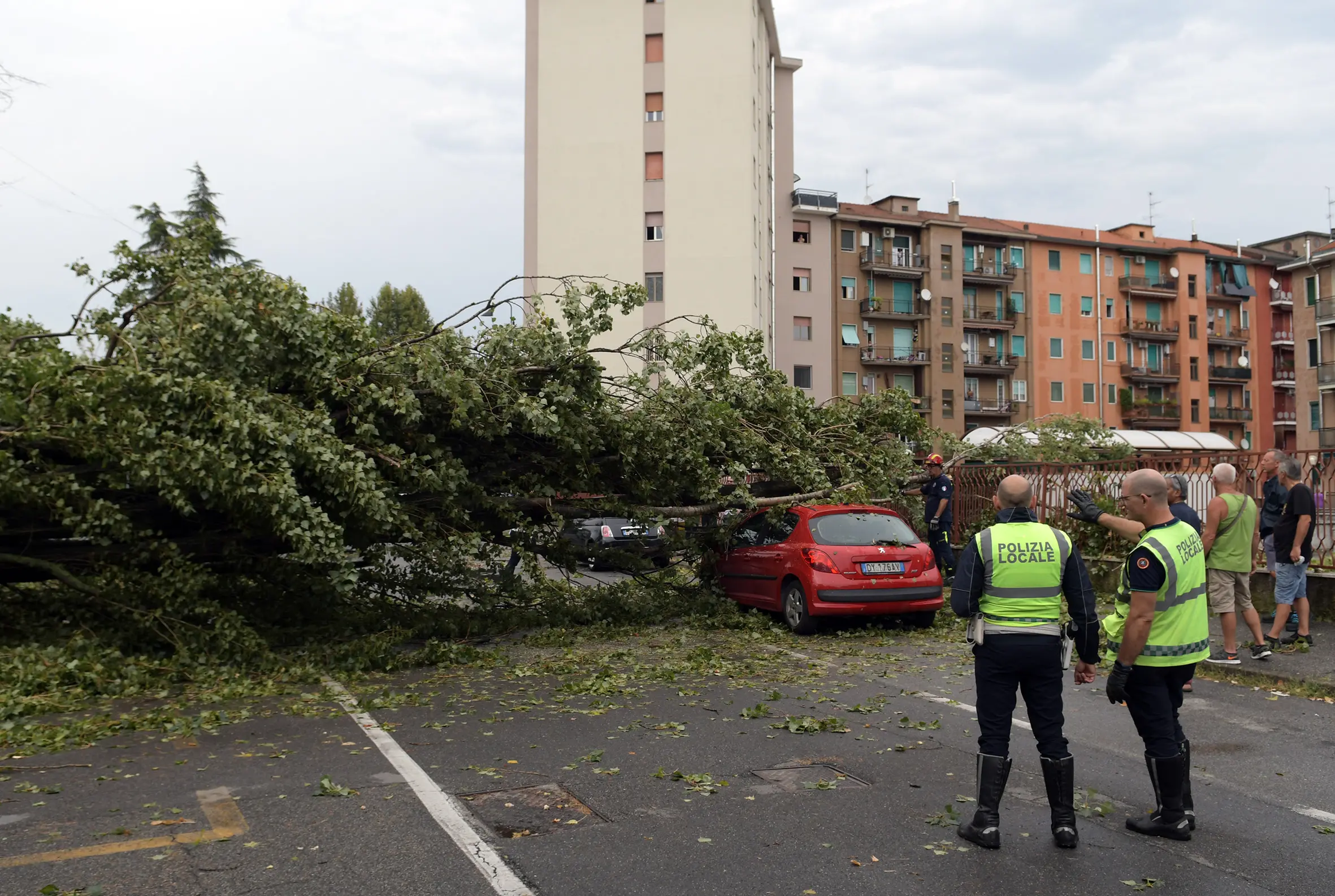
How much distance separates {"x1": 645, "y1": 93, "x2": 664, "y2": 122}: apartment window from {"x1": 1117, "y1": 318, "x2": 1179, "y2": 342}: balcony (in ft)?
134

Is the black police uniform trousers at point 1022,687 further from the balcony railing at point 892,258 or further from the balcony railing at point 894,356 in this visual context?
the balcony railing at point 892,258

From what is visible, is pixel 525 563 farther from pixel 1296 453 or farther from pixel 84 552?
pixel 1296 453

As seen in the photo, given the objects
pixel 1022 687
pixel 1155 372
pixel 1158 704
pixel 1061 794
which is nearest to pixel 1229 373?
pixel 1155 372

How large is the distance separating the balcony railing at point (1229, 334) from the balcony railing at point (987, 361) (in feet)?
58.2

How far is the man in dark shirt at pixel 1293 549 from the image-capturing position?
401 inches

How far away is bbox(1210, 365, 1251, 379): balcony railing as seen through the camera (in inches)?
3142

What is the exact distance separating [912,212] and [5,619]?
66146mm

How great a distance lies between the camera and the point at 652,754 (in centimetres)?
686

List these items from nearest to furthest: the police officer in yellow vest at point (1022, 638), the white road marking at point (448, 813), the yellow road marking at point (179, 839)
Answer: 1. the white road marking at point (448, 813)
2. the yellow road marking at point (179, 839)
3. the police officer in yellow vest at point (1022, 638)

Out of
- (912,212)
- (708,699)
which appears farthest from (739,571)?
(912,212)

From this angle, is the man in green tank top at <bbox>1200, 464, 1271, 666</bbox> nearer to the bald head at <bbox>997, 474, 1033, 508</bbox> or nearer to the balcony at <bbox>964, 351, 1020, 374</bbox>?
the bald head at <bbox>997, 474, 1033, 508</bbox>

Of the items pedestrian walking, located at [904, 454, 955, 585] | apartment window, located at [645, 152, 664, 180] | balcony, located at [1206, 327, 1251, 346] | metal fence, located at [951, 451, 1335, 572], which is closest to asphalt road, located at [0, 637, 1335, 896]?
metal fence, located at [951, 451, 1335, 572]

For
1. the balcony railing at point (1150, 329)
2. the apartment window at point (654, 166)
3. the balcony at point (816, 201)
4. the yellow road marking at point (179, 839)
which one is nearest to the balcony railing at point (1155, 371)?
the balcony railing at point (1150, 329)

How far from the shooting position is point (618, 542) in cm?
1437
